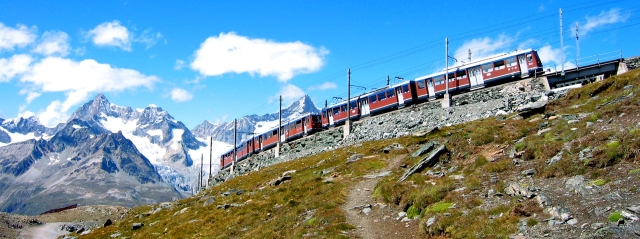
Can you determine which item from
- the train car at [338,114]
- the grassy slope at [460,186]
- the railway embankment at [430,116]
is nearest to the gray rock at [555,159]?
the grassy slope at [460,186]

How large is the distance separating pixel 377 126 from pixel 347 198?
3685 cm

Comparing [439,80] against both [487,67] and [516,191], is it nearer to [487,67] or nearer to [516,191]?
[487,67]

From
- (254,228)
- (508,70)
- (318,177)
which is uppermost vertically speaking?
(508,70)

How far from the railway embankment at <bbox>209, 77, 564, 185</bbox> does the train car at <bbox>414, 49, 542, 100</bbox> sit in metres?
1.40

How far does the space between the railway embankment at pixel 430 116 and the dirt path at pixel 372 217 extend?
22166 millimetres

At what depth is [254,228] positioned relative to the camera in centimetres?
2516

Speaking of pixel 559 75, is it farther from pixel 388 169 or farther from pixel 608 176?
pixel 608 176

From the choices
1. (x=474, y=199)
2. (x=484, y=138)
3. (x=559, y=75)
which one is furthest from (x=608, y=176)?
(x=559, y=75)

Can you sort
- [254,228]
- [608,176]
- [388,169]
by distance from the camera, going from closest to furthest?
[608,176]
[254,228]
[388,169]

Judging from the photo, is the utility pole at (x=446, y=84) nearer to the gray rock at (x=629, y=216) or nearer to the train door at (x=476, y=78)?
the train door at (x=476, y=78)

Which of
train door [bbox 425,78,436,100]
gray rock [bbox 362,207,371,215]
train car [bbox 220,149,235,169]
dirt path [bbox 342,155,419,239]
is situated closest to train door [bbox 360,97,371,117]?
train door [bbox 425,78,436,100]

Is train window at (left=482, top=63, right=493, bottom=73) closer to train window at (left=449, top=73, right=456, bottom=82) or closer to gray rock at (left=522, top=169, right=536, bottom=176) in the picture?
train window at (left=449, top=73, right=456, bottom=82)

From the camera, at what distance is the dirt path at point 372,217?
18672 millimetres

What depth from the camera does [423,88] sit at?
6066 cm
